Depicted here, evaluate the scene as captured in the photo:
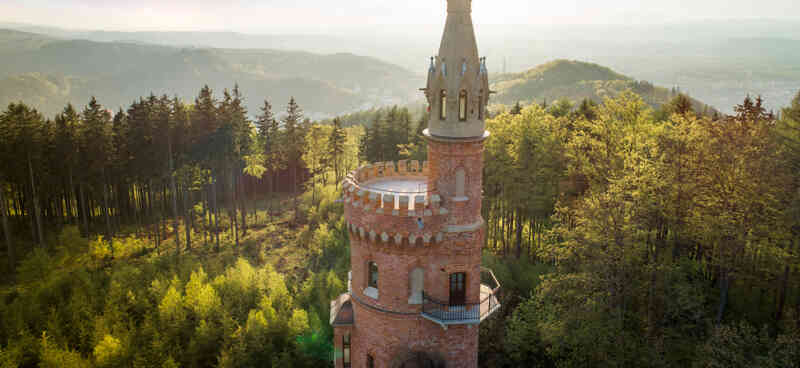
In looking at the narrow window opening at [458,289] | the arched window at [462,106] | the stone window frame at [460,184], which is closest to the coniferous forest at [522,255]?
the stone window frame at [460,184]

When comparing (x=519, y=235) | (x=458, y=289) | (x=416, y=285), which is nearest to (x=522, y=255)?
(x=519, y=235)

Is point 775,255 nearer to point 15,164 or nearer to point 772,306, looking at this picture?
point 772,306

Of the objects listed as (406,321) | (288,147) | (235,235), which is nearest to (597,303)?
(406,321)

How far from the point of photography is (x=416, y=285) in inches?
929

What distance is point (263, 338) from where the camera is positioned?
31562mm

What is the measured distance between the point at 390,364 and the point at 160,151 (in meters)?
38.4

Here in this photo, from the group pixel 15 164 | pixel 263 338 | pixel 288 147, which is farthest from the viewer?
pixel 288 147

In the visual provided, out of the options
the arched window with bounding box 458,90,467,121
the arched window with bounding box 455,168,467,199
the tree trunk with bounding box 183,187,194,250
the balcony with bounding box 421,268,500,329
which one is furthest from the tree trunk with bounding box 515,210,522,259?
the tree trunk with bounding box 183,187,194,250

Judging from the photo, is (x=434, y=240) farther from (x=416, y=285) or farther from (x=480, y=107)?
(x=480, y=107)

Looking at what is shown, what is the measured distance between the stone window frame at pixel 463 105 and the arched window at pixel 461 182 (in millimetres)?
2404

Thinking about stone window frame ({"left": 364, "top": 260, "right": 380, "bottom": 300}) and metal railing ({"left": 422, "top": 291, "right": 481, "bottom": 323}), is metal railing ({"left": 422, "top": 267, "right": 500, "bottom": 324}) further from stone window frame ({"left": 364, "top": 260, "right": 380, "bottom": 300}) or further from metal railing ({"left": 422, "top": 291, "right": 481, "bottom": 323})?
stone window frame ({"left": 364, "top": 260, "right": 380, "bottom": 300})

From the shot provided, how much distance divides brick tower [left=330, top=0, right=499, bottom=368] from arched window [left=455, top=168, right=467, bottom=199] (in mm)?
45

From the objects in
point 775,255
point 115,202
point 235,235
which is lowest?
point 235,235

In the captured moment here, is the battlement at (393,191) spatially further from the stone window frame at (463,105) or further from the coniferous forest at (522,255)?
the stone window frame at (463,105)
